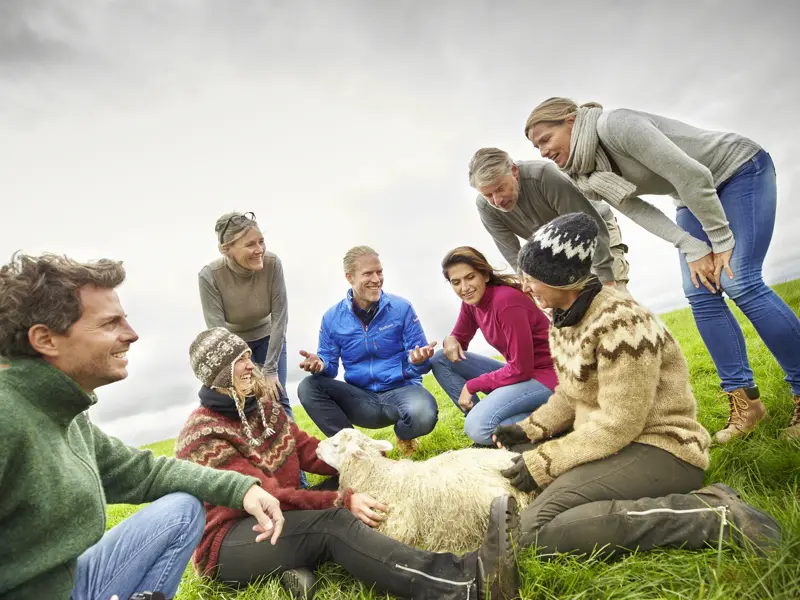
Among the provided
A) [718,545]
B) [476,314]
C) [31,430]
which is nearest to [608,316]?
[718,545]

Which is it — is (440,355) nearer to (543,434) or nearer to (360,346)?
(360,346)

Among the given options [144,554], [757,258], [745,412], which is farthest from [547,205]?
[144,554]

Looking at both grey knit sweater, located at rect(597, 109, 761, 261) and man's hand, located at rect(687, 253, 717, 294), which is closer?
grey knit sweater, located at rect(597, 109, 761, 261)

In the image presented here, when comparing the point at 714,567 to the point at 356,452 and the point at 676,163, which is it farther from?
the point at 676,163

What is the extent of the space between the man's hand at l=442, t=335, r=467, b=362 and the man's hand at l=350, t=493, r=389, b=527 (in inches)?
83.7

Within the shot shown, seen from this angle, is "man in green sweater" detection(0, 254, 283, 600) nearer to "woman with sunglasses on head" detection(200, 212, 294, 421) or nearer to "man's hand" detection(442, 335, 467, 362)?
"woman with sunglasses on head" detection(200, 212, 294, 421)

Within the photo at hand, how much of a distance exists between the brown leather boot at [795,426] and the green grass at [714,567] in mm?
100

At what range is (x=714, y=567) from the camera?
7.09 feet

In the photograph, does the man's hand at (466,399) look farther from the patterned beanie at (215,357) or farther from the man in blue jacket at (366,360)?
the patterned beanie at (215,357)

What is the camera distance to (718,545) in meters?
2.24

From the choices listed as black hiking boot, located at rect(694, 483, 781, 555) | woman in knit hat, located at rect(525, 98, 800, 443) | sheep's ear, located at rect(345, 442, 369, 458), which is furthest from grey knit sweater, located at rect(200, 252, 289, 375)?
black hiking boot, located at rect(694, 483, 781, 555)

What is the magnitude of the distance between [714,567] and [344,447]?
249cm

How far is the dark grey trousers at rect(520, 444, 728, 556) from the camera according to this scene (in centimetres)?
236

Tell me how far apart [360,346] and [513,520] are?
3.31 meters
